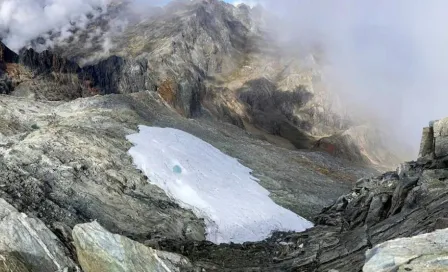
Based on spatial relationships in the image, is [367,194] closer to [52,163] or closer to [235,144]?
[52,163]

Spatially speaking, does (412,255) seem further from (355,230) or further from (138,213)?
(138,213)

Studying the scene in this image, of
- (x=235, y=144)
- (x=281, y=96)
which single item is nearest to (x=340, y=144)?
(x=281, y=96)

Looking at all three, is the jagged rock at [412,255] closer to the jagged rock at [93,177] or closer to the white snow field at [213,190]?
the jagged rock at [93,177]

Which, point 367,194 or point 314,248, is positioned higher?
point 367,194

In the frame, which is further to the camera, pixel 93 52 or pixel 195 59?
pixel 195 59

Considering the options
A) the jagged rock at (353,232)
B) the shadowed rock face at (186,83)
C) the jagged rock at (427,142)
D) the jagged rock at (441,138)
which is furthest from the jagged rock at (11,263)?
the shadowed rock face at (186,83)

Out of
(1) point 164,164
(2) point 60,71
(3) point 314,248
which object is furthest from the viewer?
(2) point 60,71
